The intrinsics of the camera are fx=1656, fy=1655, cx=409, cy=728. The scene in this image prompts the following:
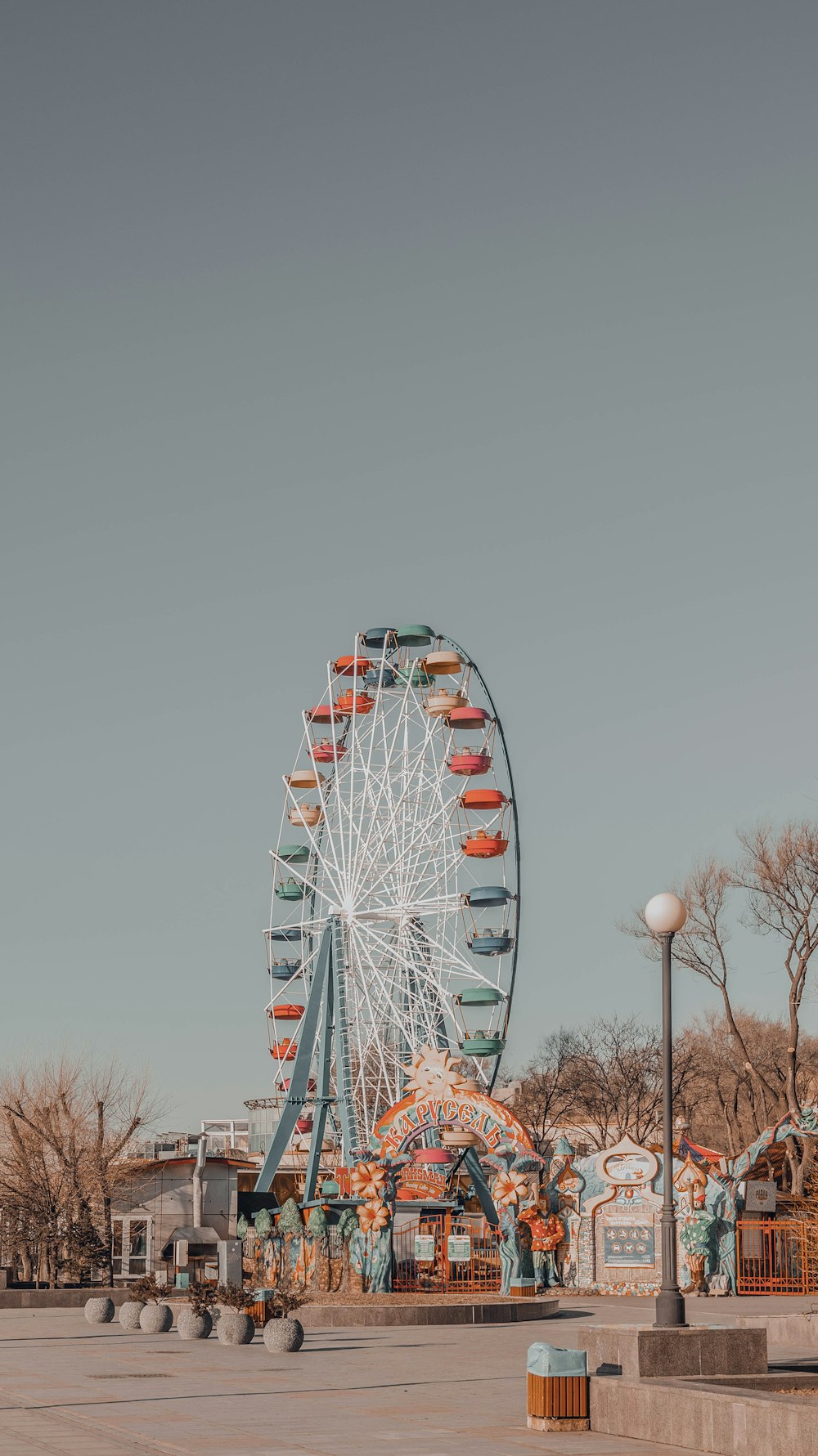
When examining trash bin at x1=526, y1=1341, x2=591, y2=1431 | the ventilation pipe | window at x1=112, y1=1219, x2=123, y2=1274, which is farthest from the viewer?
the ventilation pipe

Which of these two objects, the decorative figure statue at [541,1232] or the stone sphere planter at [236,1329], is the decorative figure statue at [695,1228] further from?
the stone sphere planter at [236,1329]

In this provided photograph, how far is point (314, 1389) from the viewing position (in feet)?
60.2

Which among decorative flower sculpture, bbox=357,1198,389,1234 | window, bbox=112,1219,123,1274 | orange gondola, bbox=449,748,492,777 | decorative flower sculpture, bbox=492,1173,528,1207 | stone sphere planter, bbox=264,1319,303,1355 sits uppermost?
orange gondola, bbox=449,748,492,777

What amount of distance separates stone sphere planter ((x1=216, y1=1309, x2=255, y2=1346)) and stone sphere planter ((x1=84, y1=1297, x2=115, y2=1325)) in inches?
314

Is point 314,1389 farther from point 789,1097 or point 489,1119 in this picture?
point 789,1097

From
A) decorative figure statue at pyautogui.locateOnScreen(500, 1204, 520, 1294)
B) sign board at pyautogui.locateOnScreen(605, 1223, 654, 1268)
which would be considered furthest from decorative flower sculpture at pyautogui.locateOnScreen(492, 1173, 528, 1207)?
sign board at pyautogui.locateOnScreen(605, 1223, 654, 1268)

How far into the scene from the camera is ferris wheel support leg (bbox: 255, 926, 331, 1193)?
4981 cm

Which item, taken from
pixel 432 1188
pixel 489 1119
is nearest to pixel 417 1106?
pixel 489 1119

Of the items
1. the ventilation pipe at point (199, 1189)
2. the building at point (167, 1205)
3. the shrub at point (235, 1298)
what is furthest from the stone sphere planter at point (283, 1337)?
the ventilation pipe at point (199, 1189)

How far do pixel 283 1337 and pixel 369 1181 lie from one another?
10803mm

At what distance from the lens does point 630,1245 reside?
3991 cm

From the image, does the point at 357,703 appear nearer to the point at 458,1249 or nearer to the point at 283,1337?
the point at 458,1249

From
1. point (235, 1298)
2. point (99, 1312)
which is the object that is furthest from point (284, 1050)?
point (235, 1298)

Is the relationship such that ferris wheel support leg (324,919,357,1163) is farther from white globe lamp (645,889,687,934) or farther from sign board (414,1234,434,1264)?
white globe lamp (645,889,687,934)
